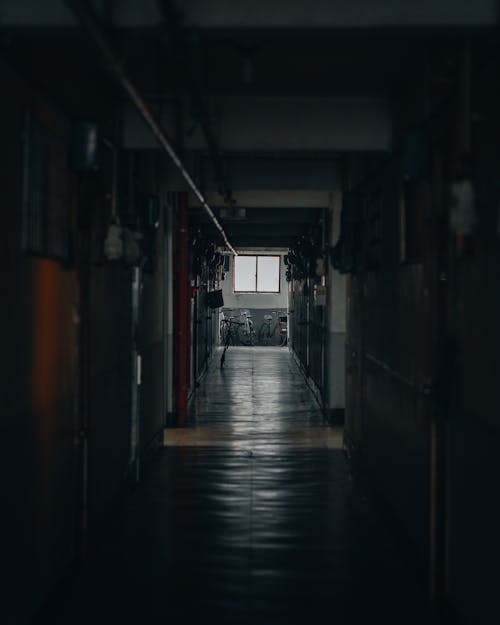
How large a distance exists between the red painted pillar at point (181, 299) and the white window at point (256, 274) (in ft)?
59.4

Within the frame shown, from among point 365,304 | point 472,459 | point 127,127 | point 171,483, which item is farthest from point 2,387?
point 365,304

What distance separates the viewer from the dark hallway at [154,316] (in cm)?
387

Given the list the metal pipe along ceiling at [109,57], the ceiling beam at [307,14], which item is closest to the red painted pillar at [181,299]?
the metal pipe along ceiling at [109,57]

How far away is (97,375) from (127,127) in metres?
2.11

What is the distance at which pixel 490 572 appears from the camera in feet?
12.1

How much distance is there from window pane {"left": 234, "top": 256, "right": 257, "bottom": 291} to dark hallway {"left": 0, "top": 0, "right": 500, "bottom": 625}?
19967 mm

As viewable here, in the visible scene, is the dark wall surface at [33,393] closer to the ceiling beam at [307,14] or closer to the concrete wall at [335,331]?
the ceiling beam at [307,14]

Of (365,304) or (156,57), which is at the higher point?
(156,57)

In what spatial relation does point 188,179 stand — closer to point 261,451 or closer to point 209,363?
point 261,451

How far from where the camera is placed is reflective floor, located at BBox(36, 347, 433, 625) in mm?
4680

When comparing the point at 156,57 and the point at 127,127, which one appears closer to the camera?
the point at 156,57

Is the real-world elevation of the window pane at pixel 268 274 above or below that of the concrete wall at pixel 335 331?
above

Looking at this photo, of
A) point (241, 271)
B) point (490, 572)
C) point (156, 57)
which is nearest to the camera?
point (490, 572)

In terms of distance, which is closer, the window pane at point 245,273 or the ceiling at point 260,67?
the ceiling at point 260,67
